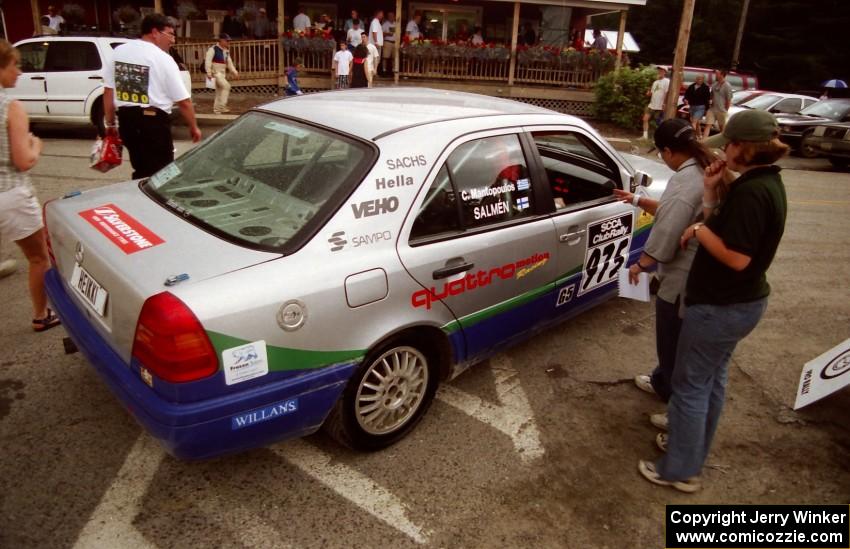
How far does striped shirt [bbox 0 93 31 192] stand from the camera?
3.53 metres

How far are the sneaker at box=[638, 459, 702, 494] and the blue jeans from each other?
1.4 inches

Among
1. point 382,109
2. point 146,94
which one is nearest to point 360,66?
point 146,94

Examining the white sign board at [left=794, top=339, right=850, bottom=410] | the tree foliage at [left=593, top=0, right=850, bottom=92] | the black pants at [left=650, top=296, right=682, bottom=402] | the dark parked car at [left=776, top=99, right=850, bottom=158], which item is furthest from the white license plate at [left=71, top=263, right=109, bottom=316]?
the tree foliage at [left=593, top=0, right=850, bottom=92]

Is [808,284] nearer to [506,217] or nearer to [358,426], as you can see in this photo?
[506,217]

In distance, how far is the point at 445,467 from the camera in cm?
313

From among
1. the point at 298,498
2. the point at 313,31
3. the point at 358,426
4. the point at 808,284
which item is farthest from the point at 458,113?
the point at 313,31

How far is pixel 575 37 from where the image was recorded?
20.9 metres

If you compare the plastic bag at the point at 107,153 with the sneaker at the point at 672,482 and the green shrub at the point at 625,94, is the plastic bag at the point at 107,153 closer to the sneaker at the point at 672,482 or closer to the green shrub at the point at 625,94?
the sneaker at the point at 672,482

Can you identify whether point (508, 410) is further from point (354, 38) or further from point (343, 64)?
point (354, 38)

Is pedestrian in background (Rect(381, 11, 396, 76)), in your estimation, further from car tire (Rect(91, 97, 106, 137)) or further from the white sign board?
the white sign board

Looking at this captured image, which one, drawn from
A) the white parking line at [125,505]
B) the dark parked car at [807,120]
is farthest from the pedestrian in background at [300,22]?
the white parking line at [125,505]

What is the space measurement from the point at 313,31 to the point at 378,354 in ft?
53.2

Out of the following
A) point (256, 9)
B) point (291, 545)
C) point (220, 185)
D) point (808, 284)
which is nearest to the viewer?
point (291, 545)

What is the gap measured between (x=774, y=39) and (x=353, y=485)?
37.6 meters
